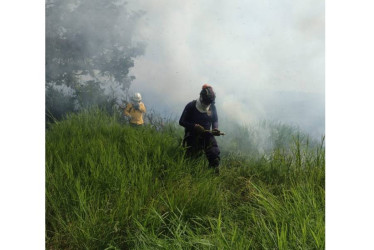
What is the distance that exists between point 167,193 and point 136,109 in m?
0.65

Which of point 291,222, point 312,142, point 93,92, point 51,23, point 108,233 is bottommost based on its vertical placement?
point 108,233

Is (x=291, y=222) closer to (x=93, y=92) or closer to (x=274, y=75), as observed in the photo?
(x=274, y=75)

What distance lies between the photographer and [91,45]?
2.41 meters

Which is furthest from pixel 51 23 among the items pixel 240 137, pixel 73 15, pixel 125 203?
pixel 240 137

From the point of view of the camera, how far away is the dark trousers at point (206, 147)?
8.02 ft

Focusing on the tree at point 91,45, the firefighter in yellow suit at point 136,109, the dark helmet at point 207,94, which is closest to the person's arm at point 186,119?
the dark helmet at point 207,94

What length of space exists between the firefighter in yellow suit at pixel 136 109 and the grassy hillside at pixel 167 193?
104 mm

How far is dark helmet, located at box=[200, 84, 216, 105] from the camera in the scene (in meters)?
2.28

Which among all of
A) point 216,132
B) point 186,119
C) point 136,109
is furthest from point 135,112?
point 216,132

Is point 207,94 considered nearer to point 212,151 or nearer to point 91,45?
point 212,151

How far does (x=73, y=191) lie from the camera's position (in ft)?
7.17

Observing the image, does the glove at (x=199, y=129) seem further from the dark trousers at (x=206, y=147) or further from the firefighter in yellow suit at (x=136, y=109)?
the firefighter in yellow suit at (x=136, y=109)
